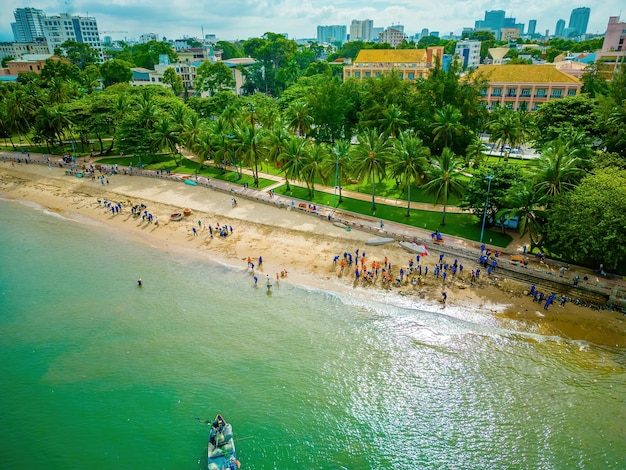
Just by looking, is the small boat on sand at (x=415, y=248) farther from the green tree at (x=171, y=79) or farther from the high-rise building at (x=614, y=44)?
the green tree at (x=171, y=79)

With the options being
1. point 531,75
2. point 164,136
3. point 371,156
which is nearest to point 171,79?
point 164,136

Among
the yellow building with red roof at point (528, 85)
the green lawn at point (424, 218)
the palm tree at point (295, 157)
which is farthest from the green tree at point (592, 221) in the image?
the yellow building with red roof at point (528, 85)

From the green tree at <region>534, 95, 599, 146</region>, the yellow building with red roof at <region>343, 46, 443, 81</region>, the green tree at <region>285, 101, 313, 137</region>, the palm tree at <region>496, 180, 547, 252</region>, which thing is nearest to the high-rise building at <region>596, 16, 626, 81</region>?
the yellow building with red roof at <region>343, 46, 443, 81</region>

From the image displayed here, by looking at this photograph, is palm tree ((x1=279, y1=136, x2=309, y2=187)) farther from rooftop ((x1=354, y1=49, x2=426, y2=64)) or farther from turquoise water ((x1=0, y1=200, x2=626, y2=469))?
rooftop ((x1=354, y1=49, x2=426, y2=64))

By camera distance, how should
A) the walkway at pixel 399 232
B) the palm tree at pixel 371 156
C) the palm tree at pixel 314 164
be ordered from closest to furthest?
the walkway at pixel 399 232 → the palm tree at pixel 371 156 → the palm tree at pixel 314 164

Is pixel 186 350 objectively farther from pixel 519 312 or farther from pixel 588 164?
pixel 588 164

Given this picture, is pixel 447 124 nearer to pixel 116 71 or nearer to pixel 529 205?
pixel 529 205
